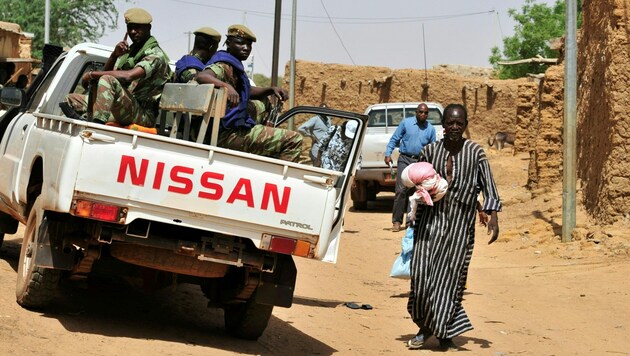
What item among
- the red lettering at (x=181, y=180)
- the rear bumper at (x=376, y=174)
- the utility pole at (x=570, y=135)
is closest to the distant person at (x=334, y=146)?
the red lettering at (x=181, y=180)

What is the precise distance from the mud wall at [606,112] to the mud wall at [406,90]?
2187 centimetres

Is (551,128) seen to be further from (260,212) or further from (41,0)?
(41,0)

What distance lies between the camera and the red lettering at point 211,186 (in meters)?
6.93

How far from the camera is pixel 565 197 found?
47.4 ft

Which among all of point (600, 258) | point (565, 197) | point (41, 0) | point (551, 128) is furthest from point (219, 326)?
point (41, 0)

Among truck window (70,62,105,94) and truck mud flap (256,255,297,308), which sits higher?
truck window (70,62,105,94)

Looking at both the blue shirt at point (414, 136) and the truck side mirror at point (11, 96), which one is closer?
the truck side mirror at point (11, 96)

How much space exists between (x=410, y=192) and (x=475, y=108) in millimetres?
30547

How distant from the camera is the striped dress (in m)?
8.12

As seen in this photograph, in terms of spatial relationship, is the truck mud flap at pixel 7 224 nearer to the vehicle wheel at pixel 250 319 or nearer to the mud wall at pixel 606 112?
the vehicle wheel at pixel 250 319

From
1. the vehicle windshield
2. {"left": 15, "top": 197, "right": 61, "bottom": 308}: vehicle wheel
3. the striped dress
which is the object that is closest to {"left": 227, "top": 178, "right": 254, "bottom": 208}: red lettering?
{"left": 15, "top": 197, "right": 61, "bottom": 308}: vehicle wheel

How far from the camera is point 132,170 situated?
22.4 ft

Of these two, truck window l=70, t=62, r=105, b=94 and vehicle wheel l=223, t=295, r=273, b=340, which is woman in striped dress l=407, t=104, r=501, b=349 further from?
truck window l=70, t=62, r=105, b=94

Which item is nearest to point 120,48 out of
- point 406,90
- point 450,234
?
point 450,234
